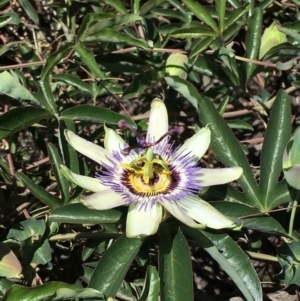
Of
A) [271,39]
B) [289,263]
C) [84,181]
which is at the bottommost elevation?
[289,263]

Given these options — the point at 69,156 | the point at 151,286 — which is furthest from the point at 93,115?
the point at 151,286

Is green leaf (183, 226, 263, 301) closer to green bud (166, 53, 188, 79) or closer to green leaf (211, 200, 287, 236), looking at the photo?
green leaf (211, 200, 287, 236)

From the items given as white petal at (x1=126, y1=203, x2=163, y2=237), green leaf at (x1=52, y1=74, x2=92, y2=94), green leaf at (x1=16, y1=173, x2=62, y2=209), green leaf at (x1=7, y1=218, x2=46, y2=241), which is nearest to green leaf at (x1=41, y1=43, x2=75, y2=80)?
green leaf at (x1=52, y1=74, x2=92, y2=94)

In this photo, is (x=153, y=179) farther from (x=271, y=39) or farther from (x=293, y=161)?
(x=271, y=39)

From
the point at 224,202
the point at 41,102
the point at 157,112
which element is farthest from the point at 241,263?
the point at 41,102

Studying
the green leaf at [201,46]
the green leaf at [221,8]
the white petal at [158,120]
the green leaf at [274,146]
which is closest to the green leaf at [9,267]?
the white petal at [158,120]

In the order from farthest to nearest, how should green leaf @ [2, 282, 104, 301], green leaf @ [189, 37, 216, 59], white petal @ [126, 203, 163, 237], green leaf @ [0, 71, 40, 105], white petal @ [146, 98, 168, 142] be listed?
green leaf @ [189, 37, 216, 59] → green leaf @ [0, 71, 40, 105] → white petal @ [146, 98, 168, 142] → white petal @ [126, 203, 163, 237] → green leaf @ [2, 282, 104, 301]
